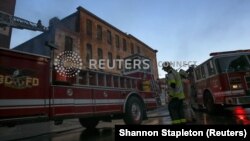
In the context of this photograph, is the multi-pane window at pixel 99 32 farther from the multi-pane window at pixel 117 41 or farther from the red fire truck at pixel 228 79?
the red fire truck at pixel 228 79

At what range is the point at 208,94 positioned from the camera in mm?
10273

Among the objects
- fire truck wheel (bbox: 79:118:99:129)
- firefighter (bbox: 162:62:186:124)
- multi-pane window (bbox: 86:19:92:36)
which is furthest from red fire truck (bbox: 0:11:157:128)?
multi-pane window (bbox: 86:19:92:36)

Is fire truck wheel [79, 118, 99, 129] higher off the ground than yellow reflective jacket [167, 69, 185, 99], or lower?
lower

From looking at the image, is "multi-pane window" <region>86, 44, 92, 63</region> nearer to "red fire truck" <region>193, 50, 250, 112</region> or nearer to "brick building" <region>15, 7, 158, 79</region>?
"brick building" <region>15, 7, 158, 79</region>

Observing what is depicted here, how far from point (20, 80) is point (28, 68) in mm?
320

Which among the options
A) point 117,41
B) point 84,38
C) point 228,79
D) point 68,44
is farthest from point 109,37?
point 228,79

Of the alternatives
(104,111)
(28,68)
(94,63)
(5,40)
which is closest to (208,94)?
(104,111)

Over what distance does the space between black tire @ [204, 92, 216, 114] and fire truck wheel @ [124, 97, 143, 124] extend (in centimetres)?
348

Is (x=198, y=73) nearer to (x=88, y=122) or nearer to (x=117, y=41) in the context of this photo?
(x=88, y=122)

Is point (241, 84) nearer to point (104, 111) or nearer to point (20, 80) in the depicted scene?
point (104, 111)

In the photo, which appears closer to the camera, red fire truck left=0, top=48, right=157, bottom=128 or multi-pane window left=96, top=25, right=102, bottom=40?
red fire truck left=0, top=48, right=157, bottom=128

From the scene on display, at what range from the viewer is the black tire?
9.75m

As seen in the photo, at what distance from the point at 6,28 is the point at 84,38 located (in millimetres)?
7027
